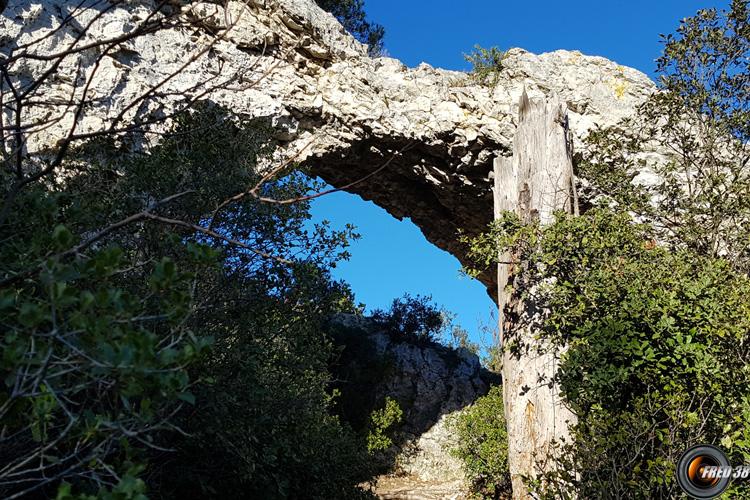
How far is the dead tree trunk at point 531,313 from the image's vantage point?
6.00 m

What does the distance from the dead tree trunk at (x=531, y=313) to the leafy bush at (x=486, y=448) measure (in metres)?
5.40

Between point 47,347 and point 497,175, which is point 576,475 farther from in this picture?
point 47,347

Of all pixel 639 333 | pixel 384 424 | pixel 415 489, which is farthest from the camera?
pixel 384 424

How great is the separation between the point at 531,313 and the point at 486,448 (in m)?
6.11

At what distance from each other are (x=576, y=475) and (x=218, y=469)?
2.90m

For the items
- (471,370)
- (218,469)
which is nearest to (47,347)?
(218,469)

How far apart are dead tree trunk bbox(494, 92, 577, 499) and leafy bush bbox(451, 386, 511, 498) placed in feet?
17.7

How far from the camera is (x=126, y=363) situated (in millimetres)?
1567

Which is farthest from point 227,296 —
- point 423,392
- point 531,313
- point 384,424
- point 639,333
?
point 423,392

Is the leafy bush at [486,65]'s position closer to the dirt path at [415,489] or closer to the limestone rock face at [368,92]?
the limestone rock face at [368,92]

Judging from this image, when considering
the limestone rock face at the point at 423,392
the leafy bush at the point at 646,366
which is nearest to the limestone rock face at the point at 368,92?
the leafy bush at the point at 646,366

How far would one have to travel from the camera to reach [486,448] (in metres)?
11.6

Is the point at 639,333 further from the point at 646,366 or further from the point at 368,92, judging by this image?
the point at 368,92

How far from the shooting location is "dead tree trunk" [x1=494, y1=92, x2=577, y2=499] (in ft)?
19.7
